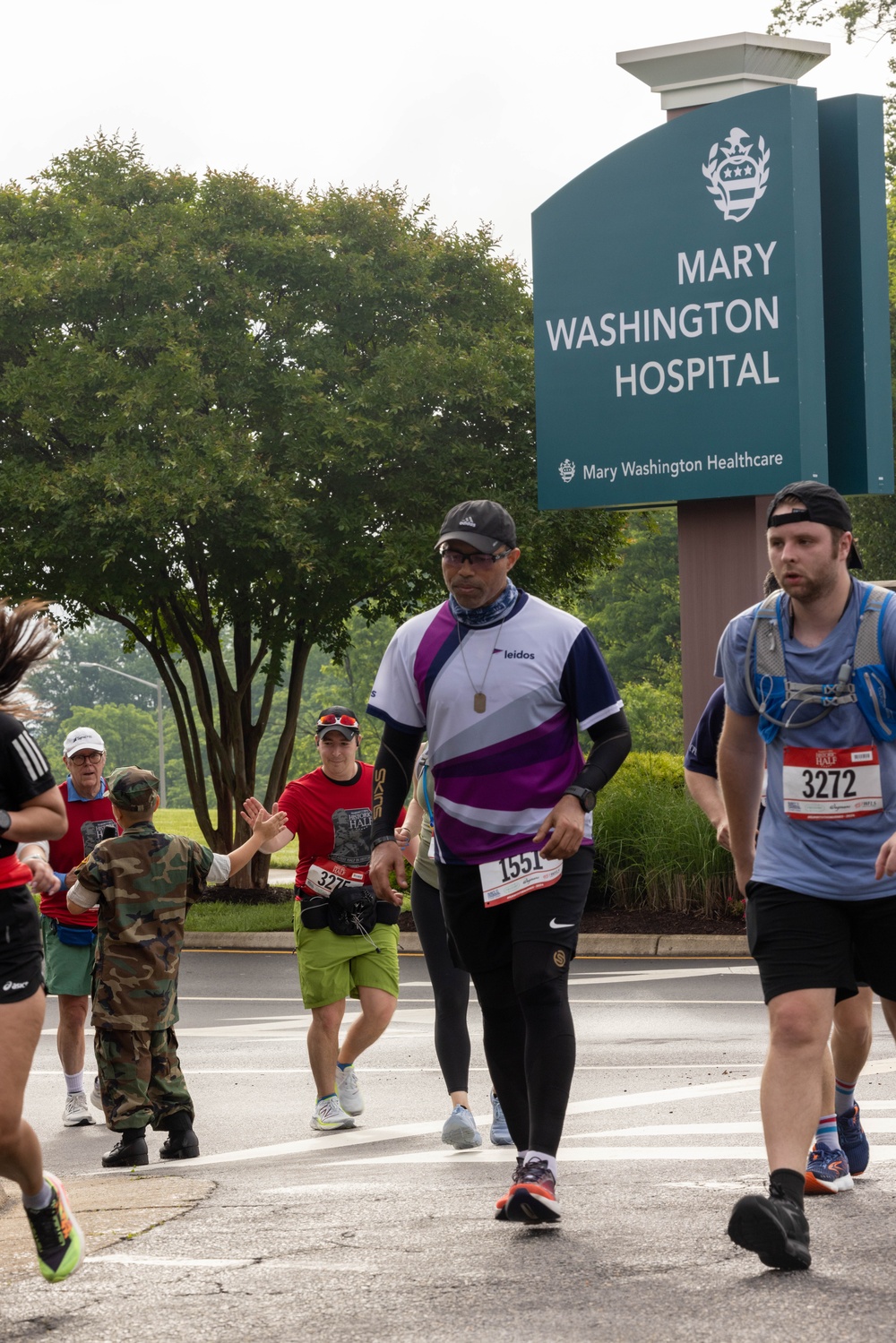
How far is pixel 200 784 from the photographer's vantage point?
23.9 meters

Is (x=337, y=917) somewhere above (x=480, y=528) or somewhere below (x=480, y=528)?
below

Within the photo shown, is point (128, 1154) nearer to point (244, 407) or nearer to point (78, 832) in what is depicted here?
point (78, 832)

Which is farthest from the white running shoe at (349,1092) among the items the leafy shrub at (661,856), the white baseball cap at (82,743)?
the leafy shrub at (661,856)

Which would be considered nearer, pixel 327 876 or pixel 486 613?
pixel 486 613

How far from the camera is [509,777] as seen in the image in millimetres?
5402

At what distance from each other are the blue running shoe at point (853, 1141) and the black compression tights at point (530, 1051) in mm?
872

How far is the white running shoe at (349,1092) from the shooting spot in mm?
8297

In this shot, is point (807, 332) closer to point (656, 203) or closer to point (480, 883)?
point (656, 203)

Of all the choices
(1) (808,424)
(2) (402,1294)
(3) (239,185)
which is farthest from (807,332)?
(2) (402,1294)

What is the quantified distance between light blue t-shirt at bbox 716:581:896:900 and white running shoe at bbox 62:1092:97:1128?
5173 millimetres

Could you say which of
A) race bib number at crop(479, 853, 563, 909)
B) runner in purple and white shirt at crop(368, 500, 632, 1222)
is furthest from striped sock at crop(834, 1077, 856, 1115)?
race bib number at crop(479, 853, 563, 909)

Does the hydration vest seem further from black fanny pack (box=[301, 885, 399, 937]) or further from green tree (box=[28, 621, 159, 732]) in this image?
green tree (box=[28, 621, 159, 732])

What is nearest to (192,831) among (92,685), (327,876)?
(327,876)

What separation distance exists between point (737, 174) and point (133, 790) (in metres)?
12.6
